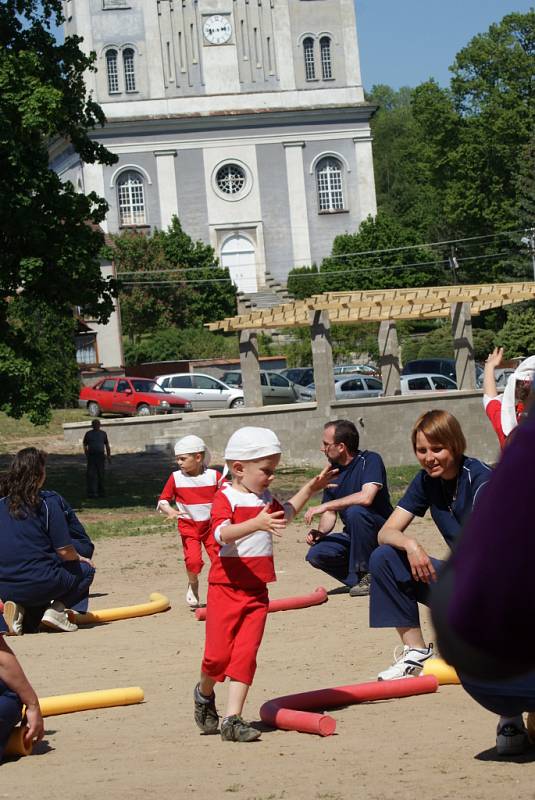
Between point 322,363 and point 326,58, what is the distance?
4503cm

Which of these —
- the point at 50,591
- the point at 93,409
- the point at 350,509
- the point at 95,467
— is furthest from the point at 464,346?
the point at 50,591

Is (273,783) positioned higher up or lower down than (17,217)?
lower down

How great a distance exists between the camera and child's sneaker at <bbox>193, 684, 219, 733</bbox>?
698 cm

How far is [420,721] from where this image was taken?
Answer: 6891 mm

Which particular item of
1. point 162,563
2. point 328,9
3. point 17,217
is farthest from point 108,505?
point 328,9

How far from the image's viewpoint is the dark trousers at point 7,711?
6.52 metres

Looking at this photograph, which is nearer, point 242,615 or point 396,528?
point 242,615

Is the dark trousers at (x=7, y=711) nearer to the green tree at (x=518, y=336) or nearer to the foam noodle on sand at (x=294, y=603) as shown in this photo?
the foam noodle on sand at (x=294, y=603)

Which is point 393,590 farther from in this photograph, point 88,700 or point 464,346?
point 464,346

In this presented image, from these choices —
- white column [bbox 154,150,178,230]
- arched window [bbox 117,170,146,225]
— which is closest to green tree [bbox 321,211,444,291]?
white column [bbox 154,150,178,230]

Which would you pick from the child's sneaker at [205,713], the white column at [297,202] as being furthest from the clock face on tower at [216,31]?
the child's sneaker at [205,713]

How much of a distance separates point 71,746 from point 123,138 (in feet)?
218

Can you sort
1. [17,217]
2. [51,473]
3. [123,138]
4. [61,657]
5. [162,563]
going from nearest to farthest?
A: [61,657] < [162,563] < [17,217] < [51,473] < [123,138]

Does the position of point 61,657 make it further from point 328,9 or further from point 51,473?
point 328,9
